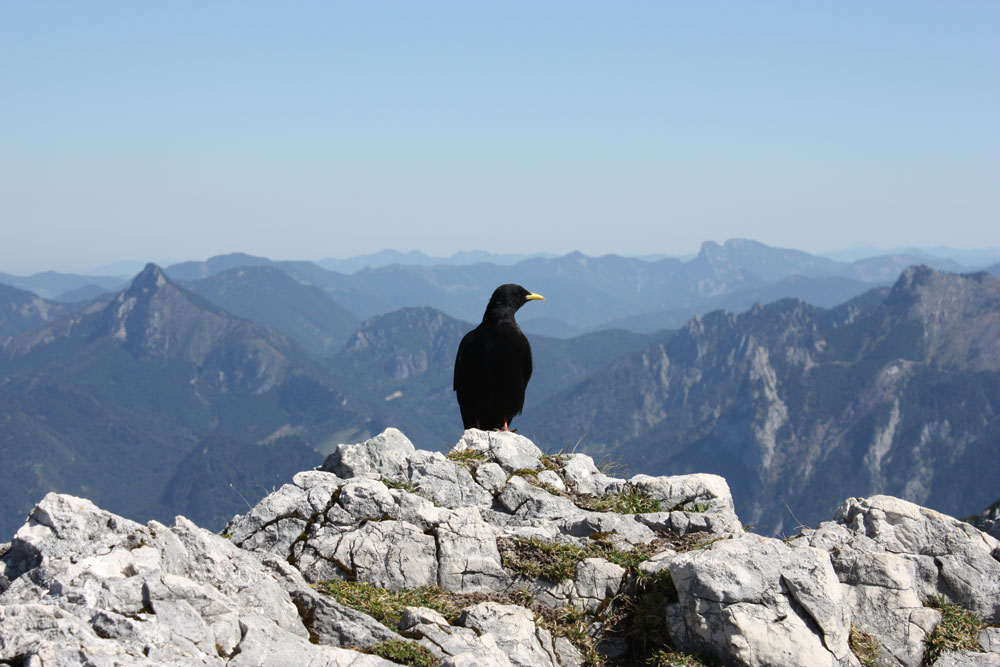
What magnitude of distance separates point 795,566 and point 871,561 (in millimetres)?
2031

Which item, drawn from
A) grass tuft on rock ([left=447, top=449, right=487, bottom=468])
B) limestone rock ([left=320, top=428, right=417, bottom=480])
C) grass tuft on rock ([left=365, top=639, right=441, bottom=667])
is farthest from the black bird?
grass tuft on rock ([left=365, top=639, right=441, bottom=667])

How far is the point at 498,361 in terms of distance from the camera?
1830cm

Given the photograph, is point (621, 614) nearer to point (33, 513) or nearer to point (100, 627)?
point (100, 627)

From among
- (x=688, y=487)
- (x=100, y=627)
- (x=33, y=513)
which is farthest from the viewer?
(x=688, y=487)

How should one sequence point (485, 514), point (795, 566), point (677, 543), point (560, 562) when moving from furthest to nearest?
point (485, 514)
point (677, 543)
point (560, 562)
point (795, 566)

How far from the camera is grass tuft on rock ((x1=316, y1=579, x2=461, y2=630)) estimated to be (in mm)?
9906

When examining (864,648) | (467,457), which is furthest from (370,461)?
(864,648)

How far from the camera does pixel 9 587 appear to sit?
8.35m

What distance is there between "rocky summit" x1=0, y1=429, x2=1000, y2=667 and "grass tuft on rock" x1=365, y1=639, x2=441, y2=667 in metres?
0.03

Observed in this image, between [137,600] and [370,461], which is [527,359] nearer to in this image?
[370,461]

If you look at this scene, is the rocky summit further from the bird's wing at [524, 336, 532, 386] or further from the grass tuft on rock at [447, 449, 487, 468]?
the bird's wing at [524, 336, 532, 386]

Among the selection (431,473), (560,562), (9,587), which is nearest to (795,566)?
(560,562)

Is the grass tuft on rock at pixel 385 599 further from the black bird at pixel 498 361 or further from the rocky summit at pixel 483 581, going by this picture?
the black bird at pixel 498 361

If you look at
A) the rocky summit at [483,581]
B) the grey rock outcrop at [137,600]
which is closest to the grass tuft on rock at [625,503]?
the rocky summit at [483,581]
